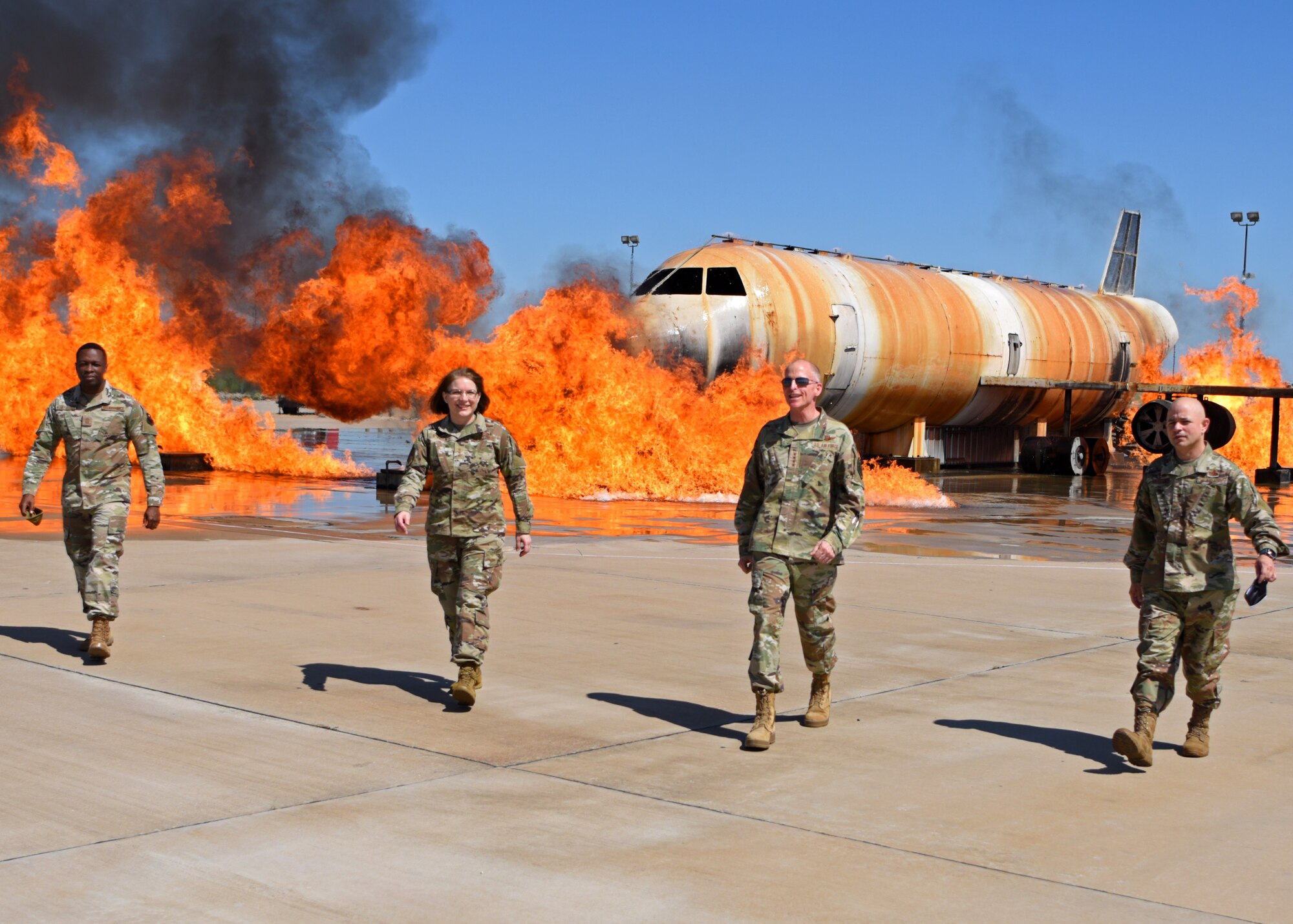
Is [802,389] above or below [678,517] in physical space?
above

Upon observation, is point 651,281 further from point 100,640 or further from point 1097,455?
point 100,640

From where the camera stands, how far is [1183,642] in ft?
21.1

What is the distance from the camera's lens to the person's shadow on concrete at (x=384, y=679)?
24.6 feet

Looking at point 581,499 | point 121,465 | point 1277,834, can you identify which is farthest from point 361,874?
point 581,499

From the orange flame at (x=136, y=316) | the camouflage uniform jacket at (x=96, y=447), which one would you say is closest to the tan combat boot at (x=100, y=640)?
the camouflage uniform jacket at (x=96, y=447)

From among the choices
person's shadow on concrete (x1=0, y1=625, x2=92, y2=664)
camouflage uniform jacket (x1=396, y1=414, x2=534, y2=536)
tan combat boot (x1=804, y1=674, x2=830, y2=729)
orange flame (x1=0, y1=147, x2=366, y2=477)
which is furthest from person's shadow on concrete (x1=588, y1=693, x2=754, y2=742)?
orange flame (x1=0, y1=147, x2=366, y2=477)

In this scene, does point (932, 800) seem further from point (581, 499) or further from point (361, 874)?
point (581, 499)

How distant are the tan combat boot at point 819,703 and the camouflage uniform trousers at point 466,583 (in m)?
1.59

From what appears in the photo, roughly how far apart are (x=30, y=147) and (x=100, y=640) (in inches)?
819

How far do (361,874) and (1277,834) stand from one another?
3.24 m

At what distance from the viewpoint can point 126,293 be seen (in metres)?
26.8

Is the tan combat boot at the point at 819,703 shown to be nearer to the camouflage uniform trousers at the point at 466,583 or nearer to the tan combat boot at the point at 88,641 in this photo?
the camouflage uniform trousers at the point at 466,583

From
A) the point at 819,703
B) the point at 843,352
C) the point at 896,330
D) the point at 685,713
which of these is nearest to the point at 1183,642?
the point at 819,703

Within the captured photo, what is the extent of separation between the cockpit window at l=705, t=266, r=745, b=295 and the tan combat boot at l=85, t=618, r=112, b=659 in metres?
16.9
